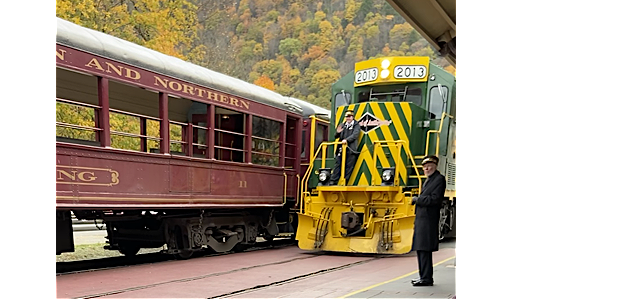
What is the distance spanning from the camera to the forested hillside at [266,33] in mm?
11438

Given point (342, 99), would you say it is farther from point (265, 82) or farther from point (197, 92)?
point (265, 82)

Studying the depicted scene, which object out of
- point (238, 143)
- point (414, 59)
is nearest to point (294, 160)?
point (238, 143)

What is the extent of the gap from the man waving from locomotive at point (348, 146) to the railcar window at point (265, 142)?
1.44 metres

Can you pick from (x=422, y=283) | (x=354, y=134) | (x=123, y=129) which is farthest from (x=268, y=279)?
(x=123, y=129)

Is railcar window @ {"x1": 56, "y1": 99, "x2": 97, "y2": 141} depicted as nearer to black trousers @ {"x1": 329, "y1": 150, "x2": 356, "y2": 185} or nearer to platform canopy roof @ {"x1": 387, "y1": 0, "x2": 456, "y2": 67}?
black trousers @ {"x1": 329, "y1": 150, "x2": 356, "y2": 185}

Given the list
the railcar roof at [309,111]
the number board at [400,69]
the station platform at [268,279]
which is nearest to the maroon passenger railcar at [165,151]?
the station platform at [268,279]

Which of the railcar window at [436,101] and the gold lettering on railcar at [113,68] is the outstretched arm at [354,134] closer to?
the railcar window at [436,101]

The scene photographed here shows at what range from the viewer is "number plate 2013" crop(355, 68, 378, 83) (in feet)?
35.3

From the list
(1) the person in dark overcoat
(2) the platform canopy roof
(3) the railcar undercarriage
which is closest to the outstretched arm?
(3) the railcar undercarriage

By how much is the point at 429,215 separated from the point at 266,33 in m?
11.0

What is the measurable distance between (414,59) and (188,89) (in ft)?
13.9

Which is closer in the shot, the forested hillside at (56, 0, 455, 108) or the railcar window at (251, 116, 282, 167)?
the railcar window at (251, 116, 282, 167)

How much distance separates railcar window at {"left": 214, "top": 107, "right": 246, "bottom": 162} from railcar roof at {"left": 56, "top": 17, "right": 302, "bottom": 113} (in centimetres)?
41
